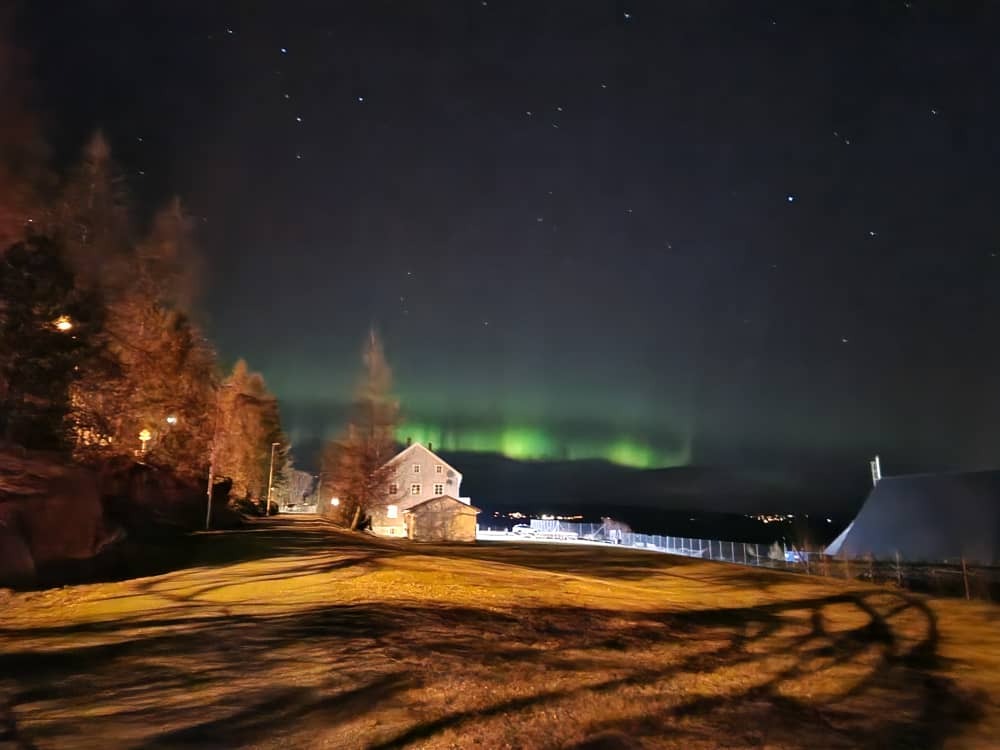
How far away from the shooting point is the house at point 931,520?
5128cm

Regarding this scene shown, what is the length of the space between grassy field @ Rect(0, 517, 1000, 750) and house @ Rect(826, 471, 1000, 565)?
39347 millimetres

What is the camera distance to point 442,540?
50.8m

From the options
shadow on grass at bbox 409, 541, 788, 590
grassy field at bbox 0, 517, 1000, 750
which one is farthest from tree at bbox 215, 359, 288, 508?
grassy field at bbox 0, 517, 1000, 750

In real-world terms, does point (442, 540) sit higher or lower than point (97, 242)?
lower

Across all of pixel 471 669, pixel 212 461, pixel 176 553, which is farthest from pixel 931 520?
pixel 471 669

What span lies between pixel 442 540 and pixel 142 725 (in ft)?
148

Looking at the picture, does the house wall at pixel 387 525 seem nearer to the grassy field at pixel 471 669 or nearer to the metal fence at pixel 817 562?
the metal fence at pixel 817 562

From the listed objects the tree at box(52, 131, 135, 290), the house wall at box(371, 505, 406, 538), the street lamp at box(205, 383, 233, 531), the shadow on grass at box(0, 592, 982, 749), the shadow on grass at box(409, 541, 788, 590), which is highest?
the tree at box(52, 131, 135, 290)

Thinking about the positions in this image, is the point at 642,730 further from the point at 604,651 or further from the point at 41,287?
the point at 41,287

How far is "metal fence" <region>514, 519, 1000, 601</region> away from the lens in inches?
1124

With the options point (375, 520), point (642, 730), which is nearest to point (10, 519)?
point (642, 730)

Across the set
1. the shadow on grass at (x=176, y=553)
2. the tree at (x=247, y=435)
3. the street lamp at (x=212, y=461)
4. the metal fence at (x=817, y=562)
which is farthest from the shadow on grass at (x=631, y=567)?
the tree at (x=247, y=435)

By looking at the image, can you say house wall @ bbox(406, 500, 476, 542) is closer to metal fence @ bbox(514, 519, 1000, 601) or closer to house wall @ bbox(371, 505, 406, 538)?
house wall @ bbox(371, 505, 406, 538)

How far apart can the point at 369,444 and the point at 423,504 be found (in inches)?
314
